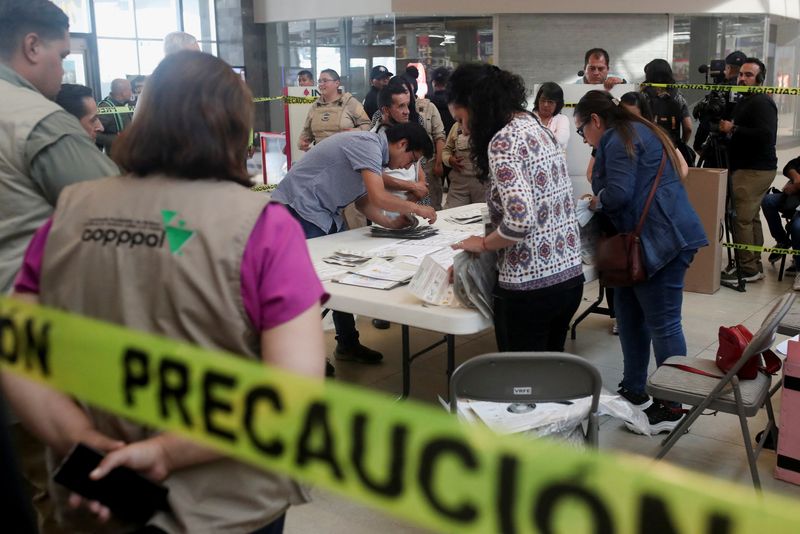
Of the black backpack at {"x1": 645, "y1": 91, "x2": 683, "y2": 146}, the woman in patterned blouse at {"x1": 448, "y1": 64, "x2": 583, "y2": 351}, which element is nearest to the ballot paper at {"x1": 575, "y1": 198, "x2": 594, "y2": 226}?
the woman in patterned blouse at {"x1": 448, "y1": 64, "x2": 583, "y2": 351}

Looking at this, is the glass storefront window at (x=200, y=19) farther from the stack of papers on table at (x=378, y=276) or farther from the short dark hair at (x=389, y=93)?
the stack of papers on table at (x=378, y=276)

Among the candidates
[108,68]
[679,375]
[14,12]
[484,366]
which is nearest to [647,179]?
[679,375]

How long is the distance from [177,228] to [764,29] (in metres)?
13.7

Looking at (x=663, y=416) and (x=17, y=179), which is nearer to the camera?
(x=17, y=179)

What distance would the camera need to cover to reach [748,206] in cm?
580

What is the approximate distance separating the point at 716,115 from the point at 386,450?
588 centimetres

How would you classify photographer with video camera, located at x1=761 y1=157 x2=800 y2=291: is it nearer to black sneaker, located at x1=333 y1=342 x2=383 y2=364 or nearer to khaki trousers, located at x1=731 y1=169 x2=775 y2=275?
khaki trousers, located at x1=731 y1=169 x2=775 y2=275

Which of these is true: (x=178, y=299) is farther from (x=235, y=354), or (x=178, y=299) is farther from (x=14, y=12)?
(x=14, y=12)

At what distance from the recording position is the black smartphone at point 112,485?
1196mm

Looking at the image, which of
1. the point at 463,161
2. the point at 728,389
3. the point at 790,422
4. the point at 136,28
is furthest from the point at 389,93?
the point at 136,28

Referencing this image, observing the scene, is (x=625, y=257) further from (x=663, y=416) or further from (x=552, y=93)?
(x=552, y=93)

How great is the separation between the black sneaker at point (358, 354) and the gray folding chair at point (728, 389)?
5.74ft

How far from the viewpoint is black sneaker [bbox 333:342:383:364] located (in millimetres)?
4371

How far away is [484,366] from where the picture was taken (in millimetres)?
2264
